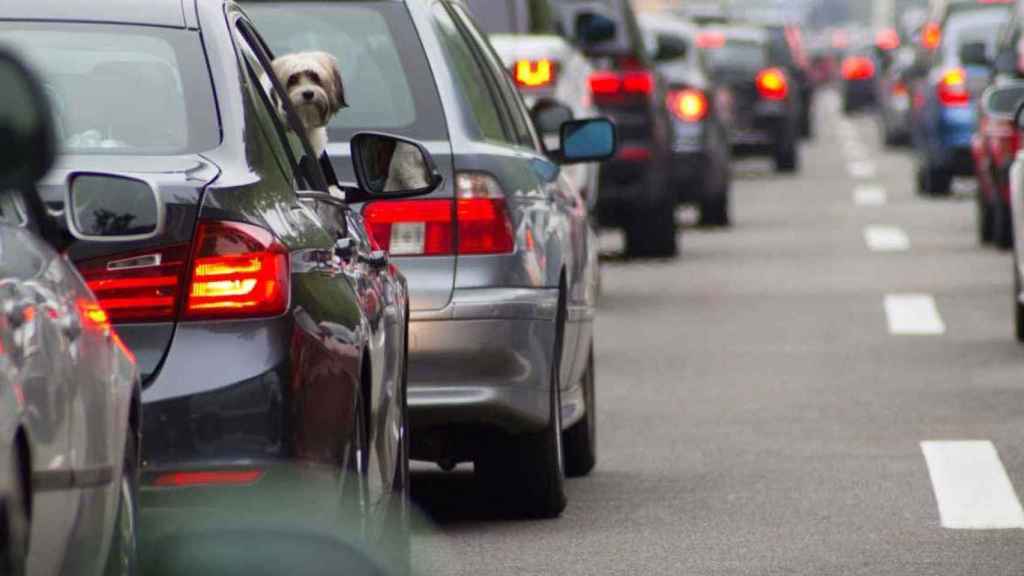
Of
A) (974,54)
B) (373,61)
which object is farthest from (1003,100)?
(974,54)

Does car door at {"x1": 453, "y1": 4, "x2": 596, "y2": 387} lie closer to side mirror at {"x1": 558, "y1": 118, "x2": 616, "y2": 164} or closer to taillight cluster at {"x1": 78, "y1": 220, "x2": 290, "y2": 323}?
side mirror at {"x1": 558, "y1": 118, "x2": 616, "y2": 164}

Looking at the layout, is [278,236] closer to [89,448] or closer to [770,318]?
[89,448]

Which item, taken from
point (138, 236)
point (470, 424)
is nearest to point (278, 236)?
point (138, 236)

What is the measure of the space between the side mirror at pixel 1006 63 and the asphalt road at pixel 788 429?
1.36 metres

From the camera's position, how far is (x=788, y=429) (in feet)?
39.4

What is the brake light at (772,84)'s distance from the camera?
35.5m

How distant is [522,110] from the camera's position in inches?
402

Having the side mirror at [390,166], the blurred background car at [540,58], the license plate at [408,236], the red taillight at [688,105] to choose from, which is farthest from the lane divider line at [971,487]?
the red taillight at [688,105]

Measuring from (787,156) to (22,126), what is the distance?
114ft

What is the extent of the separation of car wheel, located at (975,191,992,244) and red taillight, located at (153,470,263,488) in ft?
57.1

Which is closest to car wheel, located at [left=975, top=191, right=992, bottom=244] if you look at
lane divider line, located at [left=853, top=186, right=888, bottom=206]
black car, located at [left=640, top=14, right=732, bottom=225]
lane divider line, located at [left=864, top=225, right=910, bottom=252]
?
lane divider line, located at [left=864, top=225, right=910, bottom=252]

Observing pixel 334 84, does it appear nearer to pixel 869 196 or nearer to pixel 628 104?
pixel 628 104

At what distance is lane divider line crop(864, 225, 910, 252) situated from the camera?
24297mm

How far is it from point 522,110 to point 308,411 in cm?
437
